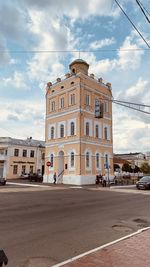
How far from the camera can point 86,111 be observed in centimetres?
Result: 3897

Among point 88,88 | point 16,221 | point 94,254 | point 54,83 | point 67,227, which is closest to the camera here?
point 94,254

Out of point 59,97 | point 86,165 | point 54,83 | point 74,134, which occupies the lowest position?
point 86,165

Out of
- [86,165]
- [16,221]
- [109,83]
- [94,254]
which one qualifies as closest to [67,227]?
[16,221]

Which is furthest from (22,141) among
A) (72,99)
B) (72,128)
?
(72,99)

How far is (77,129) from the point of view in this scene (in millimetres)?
37625

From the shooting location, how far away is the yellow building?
37312 mm

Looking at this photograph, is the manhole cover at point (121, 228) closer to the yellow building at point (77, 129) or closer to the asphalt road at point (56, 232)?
the asphalt road at point (56, 232)

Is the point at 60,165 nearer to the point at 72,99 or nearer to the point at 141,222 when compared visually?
the point at 72,99

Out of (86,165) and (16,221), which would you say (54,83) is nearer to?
(86,165)

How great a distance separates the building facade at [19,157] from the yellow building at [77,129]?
57.3ft

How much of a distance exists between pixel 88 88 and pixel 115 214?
30135mm

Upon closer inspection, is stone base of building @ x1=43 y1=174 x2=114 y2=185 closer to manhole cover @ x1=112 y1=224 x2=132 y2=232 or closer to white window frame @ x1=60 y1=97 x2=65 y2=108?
white window frame @ x1=60 y1=97 x2=65 y2=108

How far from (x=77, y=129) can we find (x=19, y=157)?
84.4ft

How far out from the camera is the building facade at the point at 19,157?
5656 centimetres
